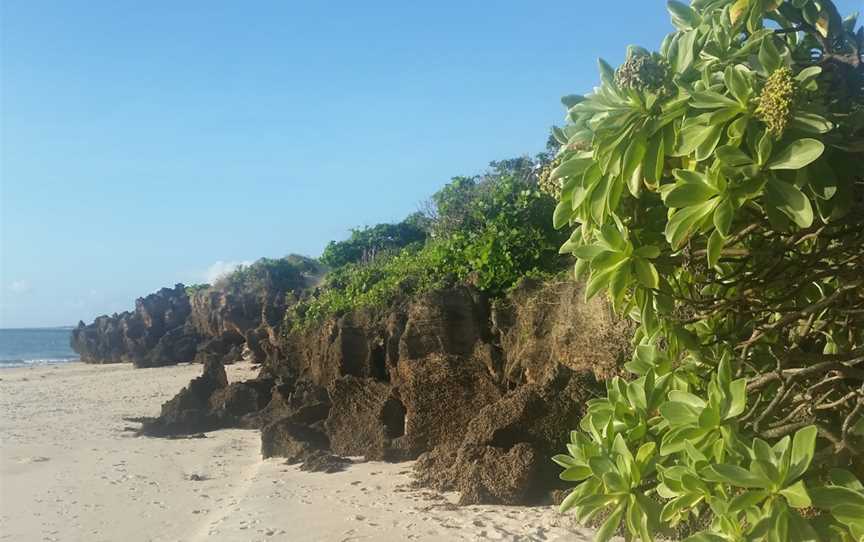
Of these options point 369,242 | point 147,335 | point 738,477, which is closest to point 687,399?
point 738,477

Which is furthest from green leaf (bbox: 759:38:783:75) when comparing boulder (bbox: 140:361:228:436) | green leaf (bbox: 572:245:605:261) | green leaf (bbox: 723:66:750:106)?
boulder (bbox: 140:361:228:436)

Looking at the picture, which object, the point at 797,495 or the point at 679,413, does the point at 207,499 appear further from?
the point at 797,495

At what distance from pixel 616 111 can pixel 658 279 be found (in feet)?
1.63

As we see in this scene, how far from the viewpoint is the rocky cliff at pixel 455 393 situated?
7199 millimetres

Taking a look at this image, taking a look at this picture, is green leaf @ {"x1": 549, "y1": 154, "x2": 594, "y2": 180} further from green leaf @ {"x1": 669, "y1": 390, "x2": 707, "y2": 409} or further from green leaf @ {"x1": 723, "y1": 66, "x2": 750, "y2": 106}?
green leaf @ {"x1": 669, "y1": 390, "x2": 707, "y2": 409}

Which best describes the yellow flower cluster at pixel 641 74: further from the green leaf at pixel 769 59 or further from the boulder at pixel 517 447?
the boulder at pixel 517 447

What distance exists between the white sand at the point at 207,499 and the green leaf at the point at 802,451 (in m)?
3.82

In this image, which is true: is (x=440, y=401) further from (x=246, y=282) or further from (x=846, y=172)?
(x=246, y=282)

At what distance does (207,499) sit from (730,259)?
22.8 feet

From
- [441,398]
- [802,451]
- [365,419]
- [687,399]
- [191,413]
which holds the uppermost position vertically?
[687,399]

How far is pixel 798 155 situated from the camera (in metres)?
2.04

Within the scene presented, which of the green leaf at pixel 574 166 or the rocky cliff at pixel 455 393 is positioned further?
the rocky cliff at pixel 455 393

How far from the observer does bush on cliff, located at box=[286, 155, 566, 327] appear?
463 inches

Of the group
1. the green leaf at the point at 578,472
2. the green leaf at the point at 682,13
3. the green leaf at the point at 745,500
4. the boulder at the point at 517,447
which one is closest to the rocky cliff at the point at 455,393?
the boulder at the point at 517,447
